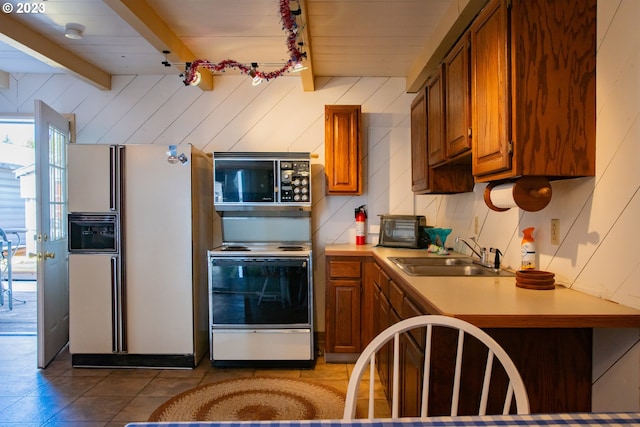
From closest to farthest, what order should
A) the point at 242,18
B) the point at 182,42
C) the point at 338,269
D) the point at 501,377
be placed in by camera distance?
1. the point at 501,377
2. the point at 242,18
3. the point at 182,42
4. the point at 338,269

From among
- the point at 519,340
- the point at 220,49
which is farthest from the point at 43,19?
the point at 519,340

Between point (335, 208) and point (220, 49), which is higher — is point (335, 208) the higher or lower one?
the lower one

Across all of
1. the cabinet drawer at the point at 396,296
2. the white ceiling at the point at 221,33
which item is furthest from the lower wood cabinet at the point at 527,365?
the white ceiling at the point at 221,33

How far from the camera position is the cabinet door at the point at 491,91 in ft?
4.93

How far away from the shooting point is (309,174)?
3180mm

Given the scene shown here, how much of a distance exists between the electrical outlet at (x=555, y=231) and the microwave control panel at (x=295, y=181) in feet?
6.06

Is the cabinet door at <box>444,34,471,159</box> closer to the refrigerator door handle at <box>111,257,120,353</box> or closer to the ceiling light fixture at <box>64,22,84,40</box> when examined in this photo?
the ceiling light fixture at <box>64,22,84,40</box>

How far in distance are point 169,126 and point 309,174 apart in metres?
1.41

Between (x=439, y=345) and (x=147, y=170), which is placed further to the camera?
(x=147, y=170)

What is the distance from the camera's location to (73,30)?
260 centimetres

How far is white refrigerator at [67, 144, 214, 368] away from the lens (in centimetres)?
294

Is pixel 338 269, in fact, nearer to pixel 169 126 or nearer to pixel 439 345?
pixel 439 345

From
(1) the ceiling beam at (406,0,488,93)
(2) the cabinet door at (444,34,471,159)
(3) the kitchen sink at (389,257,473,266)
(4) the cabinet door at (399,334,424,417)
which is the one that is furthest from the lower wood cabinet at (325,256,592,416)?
(1) the ceiling beam at (406,0,488,93)

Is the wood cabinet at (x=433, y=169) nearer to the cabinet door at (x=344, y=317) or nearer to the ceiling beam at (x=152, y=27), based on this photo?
the cabinet door at (x=344, y=317)
